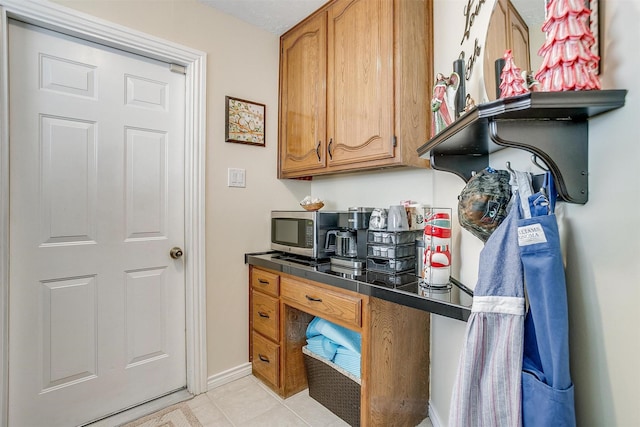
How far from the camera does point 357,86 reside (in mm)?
1699

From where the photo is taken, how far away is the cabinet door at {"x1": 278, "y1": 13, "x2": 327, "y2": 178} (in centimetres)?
192

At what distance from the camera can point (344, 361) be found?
5.17ft

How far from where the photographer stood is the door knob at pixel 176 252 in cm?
185

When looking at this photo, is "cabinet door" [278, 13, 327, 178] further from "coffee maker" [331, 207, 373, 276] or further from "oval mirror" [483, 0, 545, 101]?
"oval mirror" [483, 0, 545, 101]

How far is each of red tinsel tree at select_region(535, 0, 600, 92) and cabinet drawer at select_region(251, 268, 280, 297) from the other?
62.5 inches

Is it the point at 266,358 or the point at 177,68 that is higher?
the point at 177,68

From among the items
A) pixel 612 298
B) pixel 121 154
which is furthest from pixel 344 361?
pixel 121 154

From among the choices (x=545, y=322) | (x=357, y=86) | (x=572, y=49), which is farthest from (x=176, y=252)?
(x=572, y=49)

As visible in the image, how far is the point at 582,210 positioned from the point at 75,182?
202 cm

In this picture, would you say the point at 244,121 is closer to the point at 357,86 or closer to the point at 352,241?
the point at 357,86

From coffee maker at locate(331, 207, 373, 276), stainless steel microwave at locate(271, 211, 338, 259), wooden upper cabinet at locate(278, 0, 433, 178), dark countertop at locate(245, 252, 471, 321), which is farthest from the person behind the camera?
stainless steel microwave at locate(271, 211, 338, 259)

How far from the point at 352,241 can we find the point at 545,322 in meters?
1.18

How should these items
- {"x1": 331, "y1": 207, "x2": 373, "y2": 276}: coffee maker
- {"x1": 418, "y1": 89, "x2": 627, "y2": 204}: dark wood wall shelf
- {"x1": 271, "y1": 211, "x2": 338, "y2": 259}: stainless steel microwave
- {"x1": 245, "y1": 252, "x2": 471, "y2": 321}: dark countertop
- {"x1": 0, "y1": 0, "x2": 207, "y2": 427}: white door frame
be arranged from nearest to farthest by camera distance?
{"x1": 418, "y1": 89, "x2": 627, "y2": 204}: dark wood wall shelf
{"x1": 245, "y1": 252, "x2": 471, "y2": 321}: dark countertop
{"x1": 0, "y1": 0, "x2": 207, "y2": 427}: white door frame
{"x1": 331, "y1": 207, "x2": 373, "y2": 276}: coffee maker
{"x1": 271, "y1": 211, "x2": 338, "y2": 259}: stainless steel microwave

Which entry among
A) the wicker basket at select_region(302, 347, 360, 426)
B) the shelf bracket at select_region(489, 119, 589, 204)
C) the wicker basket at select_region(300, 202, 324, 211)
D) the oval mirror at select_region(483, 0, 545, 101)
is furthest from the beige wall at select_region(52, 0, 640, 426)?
the wicker basket at select_region(302, 347, 360, 426)
